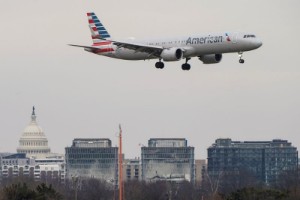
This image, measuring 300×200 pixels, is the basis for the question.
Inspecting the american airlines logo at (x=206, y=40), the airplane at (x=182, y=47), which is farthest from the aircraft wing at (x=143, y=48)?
the american airlines logo at (x=206, y=40)

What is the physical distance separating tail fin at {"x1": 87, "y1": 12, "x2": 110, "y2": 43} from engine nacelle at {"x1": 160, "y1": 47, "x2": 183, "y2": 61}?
1821 cm

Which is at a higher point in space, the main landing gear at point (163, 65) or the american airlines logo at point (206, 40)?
the american airlines logo at point (206, 40)

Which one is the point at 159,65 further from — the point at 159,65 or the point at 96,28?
the point at 96,28

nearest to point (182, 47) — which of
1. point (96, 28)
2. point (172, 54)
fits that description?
point (172, 54)

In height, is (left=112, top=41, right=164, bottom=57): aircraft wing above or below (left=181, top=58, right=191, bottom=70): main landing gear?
above

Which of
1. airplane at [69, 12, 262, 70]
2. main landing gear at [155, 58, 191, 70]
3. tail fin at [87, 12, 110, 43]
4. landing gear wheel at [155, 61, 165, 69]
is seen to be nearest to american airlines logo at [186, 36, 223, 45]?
airplane at [69, 12, 262, 70]

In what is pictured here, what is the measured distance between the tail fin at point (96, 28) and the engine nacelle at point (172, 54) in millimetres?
18212

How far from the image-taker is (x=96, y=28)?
18025cm

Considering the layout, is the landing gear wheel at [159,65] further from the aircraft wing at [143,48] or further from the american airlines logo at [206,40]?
Answer: the american airlines logo at [206,40]

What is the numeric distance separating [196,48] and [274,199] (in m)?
23.9

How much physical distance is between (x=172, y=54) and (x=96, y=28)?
25847 millimetres

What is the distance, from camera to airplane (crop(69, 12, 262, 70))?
15450 cm

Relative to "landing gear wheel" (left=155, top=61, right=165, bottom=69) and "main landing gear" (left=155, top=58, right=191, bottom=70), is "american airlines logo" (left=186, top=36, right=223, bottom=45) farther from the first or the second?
"landing gear wheel" (left=155, top=61, right=165, bottom=69)

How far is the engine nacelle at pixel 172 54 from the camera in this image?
156 meters
